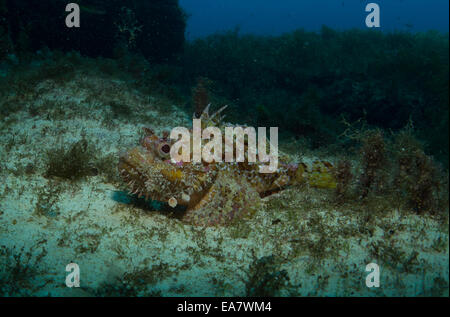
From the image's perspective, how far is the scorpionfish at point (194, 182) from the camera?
3578 millimetres

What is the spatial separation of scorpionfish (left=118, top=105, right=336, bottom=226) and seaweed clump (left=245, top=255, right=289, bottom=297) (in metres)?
1.09

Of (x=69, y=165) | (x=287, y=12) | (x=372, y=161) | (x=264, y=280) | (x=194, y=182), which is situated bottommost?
(x=264, y=280)

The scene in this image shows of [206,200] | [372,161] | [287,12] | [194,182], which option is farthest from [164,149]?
[287,12]

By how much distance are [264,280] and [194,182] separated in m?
1.50

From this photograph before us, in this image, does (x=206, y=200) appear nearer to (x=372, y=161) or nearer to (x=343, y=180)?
(x=343, y=180)

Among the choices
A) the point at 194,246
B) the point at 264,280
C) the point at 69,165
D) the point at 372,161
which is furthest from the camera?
the point at 69,165

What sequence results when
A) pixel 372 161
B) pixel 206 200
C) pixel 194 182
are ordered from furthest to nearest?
pixel 372 161 → pixel 206 200 → pixel 194 182

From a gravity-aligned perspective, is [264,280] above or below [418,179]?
below

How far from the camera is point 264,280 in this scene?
8.45 ft

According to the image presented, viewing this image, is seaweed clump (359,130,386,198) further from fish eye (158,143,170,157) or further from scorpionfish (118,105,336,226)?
fish eye (158,143,170,157)

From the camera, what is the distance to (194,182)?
12.0ft

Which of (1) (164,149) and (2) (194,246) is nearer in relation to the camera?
(2) (194,246)

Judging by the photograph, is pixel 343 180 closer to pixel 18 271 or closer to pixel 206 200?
pixel 206 200
